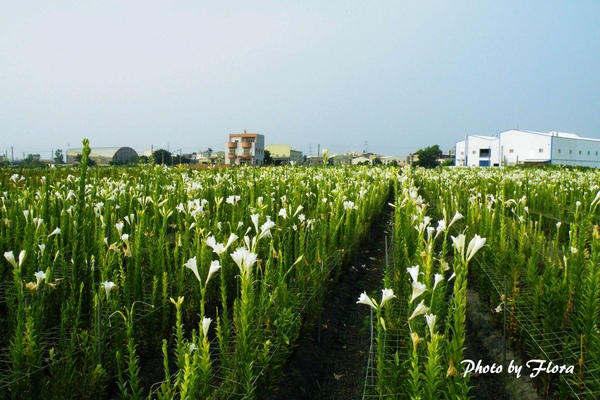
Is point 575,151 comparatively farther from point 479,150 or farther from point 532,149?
point 479,150

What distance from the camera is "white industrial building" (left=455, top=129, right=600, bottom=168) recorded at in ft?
232

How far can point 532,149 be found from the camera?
7312cm

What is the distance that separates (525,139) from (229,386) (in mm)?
81160

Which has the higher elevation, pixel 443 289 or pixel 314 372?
pixel 443 289

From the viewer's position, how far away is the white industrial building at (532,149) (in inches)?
2788

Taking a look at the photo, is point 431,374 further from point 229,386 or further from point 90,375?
point 90,375

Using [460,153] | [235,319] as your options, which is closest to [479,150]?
[460,153]

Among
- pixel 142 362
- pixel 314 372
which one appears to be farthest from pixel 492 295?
pixel 142 362

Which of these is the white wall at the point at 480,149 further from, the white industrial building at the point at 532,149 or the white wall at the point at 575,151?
the white wall at the point at 575,151

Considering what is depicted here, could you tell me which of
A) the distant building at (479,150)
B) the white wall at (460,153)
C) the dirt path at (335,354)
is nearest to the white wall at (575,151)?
the distant building at (479,150)

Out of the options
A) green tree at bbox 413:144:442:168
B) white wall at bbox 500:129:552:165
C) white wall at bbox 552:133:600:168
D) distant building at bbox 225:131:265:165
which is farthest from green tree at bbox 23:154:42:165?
green tree at bbox 413:144:442:168

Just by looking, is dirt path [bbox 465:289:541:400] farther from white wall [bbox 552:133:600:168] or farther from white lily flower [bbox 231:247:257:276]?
white wall [bbox 552:133:600:168]

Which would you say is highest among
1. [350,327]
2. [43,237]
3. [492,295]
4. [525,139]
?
[525,139]

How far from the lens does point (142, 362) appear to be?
3625 mm
